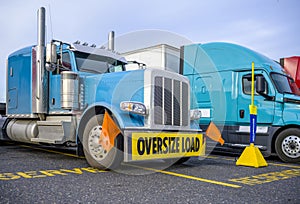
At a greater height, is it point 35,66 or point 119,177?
point 35,66

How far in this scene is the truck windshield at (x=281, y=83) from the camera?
8.22 meters

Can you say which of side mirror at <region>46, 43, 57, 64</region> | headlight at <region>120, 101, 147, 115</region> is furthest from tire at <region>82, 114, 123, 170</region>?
side mirror at <region>46, 43, 57, 64</region>

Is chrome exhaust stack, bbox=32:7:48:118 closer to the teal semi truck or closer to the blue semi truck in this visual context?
the blue semi truck

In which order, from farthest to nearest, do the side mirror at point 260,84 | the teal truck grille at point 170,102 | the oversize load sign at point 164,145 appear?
the side mirror at point 260,84, the teal truck grille at point 170,102, the oversize load sign at point 164,145

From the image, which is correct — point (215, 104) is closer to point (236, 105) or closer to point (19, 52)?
point (236, 105)

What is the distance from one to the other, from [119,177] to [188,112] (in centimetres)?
201

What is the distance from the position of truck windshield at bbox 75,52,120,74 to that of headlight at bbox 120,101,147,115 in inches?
80.5

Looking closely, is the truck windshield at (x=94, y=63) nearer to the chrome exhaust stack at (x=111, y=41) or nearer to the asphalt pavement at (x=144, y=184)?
the chrome exhaust stack at (x=111, y=41)

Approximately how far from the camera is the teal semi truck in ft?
25.6

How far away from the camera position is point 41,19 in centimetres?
699

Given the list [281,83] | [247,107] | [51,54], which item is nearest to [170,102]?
[51,54]

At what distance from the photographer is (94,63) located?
7109 millimetres

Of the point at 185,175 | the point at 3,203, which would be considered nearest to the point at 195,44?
the point at 185,175

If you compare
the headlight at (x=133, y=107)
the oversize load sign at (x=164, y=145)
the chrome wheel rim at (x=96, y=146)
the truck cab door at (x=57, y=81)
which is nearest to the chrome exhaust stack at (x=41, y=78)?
the truck cab door at (x=57, y=81)
